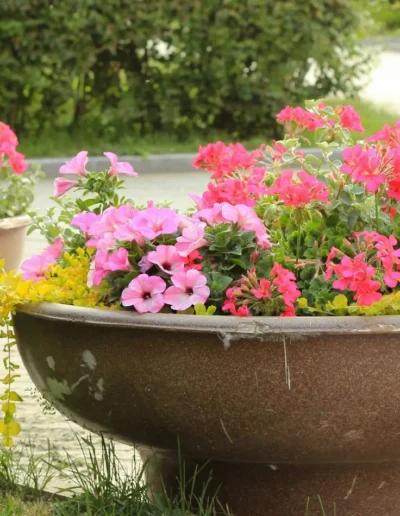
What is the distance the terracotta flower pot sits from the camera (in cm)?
595

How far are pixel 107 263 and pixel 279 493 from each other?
702 millimetres

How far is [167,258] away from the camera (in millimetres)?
3105

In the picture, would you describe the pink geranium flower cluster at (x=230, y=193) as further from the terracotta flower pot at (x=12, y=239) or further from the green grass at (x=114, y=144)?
the green grass at (x=114, y=144)

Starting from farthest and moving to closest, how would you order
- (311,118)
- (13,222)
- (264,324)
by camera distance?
(13,222) < (311,118) < (264,324)

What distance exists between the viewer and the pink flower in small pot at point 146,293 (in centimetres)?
304

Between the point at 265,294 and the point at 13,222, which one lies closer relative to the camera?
the point at 265,294

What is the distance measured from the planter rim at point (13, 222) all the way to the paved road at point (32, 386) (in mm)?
578

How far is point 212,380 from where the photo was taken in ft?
9.64

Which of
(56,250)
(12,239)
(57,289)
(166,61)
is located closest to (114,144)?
(166,61)

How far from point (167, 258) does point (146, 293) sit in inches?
4.1

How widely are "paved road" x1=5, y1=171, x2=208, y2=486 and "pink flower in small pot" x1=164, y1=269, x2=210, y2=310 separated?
66 centimetres

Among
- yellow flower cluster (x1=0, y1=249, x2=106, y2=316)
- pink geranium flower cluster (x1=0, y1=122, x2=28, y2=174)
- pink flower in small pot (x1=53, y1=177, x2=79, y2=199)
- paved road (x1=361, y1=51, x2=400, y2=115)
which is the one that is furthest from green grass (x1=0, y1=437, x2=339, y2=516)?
paved road (x1=361, y1=51, x2=400, y2=115)

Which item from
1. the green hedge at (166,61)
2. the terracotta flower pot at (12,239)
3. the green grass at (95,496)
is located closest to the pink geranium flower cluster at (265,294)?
the green grass at (95,496)

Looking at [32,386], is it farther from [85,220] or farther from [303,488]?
[303,488]
